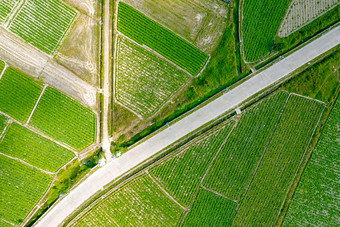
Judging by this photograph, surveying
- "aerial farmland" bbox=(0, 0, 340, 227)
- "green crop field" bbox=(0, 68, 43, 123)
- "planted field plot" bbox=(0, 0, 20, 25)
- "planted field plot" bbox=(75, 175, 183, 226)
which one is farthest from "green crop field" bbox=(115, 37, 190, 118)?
"planted field plot" bbox=(0, 0, 20, 25)

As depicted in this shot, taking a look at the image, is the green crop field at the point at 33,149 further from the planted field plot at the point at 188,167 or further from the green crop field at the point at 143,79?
the planted field plot at the point at 188,167

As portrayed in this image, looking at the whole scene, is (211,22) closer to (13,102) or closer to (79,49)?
(79,49)

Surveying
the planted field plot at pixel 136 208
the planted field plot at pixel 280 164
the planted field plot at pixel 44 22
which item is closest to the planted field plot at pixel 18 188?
the planted field plot at pixel 136 208

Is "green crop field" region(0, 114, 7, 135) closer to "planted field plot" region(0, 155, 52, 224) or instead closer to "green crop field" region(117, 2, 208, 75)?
"planted field plot" region(0, 155, 52, 224)

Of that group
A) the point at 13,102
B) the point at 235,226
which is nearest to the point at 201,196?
the point at 235,226

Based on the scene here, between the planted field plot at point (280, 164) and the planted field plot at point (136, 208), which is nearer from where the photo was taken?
the planted field plot at point (136, 208)

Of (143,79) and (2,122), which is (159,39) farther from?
(2,122)
